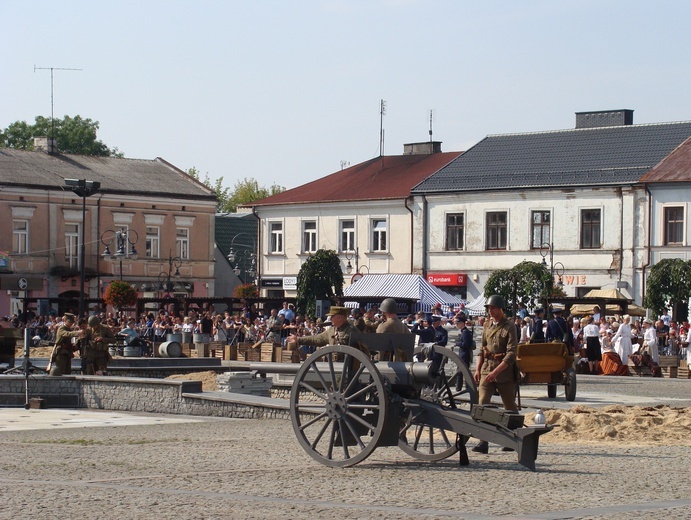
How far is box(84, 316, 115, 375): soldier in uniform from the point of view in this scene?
26.5 meters

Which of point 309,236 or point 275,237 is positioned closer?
point 309,236

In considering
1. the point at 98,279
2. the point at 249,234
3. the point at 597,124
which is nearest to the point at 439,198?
the point at 597,124

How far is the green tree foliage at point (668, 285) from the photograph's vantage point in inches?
1820

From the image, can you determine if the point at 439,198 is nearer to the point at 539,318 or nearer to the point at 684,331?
the point at 684,331

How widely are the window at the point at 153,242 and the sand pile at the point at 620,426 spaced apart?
1938 inches

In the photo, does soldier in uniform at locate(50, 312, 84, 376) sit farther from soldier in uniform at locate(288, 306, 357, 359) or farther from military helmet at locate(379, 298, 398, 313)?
soldier in uniform at locate(288, 306, 357, 359)

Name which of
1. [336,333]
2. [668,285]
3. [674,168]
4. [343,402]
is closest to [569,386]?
[336,333]

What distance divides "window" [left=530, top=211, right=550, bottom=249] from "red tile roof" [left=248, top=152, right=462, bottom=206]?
6.32 meters

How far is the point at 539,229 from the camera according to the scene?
186 ft

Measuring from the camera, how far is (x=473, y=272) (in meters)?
58.4

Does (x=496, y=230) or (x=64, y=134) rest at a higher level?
(x=64, y=134)

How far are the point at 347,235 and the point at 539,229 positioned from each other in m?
10.6

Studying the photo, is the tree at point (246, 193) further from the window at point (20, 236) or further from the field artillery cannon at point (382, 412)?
the field artillery cannon at point (382, 412)

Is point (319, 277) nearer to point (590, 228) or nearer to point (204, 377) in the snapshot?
point (590, 228)
